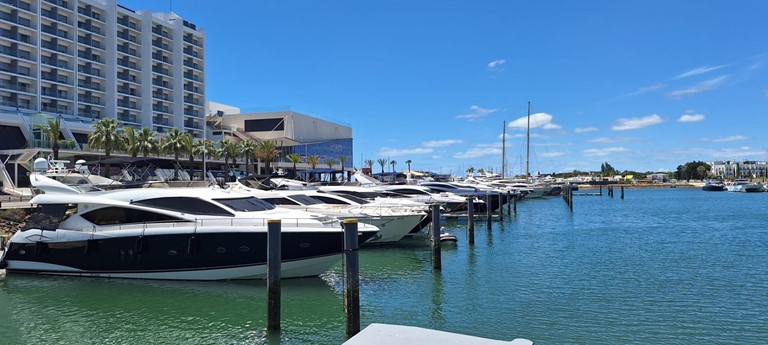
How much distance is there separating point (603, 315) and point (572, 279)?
5.12m

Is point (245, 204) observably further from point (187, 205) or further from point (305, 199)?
point (305, 199)

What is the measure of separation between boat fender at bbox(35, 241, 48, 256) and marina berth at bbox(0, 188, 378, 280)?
0.08ft

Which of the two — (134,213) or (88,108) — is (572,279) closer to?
(134,213)

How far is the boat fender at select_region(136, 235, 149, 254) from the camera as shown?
56.2 ft

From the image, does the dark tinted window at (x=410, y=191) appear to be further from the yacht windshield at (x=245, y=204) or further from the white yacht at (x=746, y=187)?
the white yacht at (x=746, y=187)

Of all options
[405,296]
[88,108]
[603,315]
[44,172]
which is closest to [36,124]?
[88,108]

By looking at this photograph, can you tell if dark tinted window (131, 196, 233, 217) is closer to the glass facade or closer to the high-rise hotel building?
the high-rise hotel building

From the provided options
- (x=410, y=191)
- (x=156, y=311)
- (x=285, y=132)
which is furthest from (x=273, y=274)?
(x=285, y=132)

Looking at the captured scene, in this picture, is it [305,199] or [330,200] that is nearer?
[305,199]

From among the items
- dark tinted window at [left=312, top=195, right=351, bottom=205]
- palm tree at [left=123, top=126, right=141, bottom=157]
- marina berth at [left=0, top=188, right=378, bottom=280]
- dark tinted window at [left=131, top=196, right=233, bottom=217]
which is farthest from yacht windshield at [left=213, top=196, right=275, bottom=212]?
palm tree at [left=123, top=126, right=141, bottom=157]

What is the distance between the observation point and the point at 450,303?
16.1 metres

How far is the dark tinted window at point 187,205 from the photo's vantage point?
692 inches

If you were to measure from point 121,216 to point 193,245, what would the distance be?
119 inches

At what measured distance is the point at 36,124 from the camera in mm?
65188
